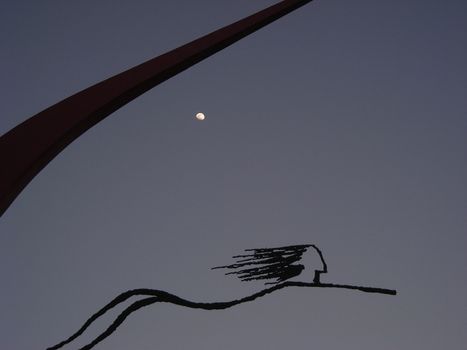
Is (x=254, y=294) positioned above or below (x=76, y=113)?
below

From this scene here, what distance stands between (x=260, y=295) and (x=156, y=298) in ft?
1.08

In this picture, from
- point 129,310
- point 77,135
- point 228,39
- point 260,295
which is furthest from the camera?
point 228,39

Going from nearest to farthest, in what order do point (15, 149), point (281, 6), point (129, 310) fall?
point (129, 310) → point (15, 149) → point (281, 6)

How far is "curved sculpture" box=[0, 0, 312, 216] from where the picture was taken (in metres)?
1.81

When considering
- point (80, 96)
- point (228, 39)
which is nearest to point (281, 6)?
point (228, 39)

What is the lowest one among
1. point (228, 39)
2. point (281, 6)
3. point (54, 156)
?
point (54, 156)

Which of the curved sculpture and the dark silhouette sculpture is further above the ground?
the curved sculpture

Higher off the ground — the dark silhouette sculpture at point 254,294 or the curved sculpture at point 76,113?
the curved sculpture at point 76,113

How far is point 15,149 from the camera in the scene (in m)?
1.86

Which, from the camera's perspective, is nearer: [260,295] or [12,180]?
[260,295]

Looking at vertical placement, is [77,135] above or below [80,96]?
below

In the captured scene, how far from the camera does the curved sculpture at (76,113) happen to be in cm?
181

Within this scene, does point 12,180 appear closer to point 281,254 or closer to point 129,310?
A: point 129,310

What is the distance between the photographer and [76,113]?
195 centimetres
